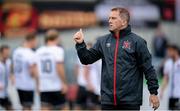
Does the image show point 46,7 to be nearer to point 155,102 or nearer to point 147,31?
point 147,31

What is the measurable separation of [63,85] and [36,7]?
19.5 feet

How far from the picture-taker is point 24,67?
1299 cm

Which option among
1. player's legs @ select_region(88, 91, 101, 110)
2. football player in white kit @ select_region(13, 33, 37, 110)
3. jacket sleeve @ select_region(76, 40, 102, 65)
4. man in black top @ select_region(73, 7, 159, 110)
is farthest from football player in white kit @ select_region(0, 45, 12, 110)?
man in black top @ select_region(73, 7, 159, 110)

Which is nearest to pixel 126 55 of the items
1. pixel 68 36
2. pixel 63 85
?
pixel 63 85

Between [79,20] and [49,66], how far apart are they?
6.10 meters

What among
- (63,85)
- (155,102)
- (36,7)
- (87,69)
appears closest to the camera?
(155,102)

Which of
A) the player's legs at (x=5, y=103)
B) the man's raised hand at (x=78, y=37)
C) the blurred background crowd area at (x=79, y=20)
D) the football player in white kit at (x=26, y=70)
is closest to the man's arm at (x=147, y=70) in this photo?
the man's raised hand at (x=78, y=37)

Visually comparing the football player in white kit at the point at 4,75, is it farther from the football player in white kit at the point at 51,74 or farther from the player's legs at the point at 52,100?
the player's legs at the point at 52,100

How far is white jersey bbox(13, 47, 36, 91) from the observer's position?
13.0 metres

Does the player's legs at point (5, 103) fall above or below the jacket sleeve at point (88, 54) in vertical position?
below

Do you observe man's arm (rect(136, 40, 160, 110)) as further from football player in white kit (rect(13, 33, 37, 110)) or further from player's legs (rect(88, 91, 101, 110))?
player's legs (rect(88, 91, 101, 110))

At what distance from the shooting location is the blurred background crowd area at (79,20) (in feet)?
58.7

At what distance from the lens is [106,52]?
7777 millimetres

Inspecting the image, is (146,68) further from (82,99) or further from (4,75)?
(82,99)
